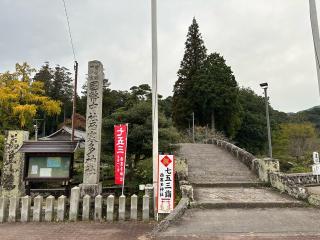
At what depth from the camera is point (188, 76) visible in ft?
126

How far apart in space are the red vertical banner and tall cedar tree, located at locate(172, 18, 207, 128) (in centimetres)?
2685

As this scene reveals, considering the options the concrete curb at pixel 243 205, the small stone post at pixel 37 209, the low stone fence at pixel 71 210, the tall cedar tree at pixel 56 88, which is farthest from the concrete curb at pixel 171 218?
the tall cedar tree at pixel 56 88

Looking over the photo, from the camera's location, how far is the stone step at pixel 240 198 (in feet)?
28.9

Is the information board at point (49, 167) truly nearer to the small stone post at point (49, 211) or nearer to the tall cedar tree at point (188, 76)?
the small stone post at point (49, 211)

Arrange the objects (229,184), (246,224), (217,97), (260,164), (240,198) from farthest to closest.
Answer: (217,97), (260,164), (229,184), (240,198), (246,224)

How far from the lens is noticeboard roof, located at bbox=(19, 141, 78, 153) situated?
10500 millimetres

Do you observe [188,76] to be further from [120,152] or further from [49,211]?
[49,211]

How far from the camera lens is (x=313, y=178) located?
16.7 metres

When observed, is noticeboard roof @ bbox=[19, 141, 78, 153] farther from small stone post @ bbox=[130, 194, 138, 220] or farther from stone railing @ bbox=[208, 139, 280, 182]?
stone railing @ bbox=[208, 139, 280, 182]

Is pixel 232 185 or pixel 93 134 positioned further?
pixel 232 185

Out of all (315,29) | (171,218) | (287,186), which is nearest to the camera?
(315,29)

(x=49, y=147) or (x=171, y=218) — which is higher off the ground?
Answer: (x=49, y=147)

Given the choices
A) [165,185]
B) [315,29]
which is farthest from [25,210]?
[315,29]

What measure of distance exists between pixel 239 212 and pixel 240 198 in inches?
53.0
